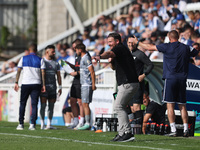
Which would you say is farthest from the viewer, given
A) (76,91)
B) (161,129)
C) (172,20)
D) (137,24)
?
(137,24)

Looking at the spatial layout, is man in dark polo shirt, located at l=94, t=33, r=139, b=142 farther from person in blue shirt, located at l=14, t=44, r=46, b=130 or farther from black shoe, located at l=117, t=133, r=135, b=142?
person in blue shirt, located at l=14, t=44, r=46, b=130

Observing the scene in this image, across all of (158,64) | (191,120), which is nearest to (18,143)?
(191,120)

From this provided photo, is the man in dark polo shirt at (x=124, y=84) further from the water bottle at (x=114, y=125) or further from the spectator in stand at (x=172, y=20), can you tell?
the spectator in stand at (x=172, y=20)

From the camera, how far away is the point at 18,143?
9469 mm

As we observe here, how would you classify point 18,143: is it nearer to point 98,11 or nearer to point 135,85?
point 135,85

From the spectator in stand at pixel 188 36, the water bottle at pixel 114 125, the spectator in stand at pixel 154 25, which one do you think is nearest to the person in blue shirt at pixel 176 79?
the water bottle at pixel 114 125

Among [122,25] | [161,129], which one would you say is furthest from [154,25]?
[161,129]

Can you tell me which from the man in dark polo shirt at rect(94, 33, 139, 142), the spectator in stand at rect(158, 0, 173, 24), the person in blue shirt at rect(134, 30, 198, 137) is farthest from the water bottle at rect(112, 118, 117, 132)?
the spectator in stand at rect(158, 0, 173, 24)

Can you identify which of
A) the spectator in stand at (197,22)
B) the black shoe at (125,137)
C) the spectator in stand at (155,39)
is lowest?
the black shoe at (125,137)

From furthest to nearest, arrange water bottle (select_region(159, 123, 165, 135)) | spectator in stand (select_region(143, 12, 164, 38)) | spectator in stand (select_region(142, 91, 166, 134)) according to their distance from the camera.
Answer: spectator in stand (select_region(143, 12, 164, 38)), spectator in stand (select_region(142, 91, 166, 134)), water bottle (select_region(159, 123, 165, 135))

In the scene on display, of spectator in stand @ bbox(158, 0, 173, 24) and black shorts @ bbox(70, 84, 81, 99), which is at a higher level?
spectator in stand @ bbox(158, 0, 173, 24)

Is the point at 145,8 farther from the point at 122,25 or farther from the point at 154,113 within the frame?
the point at 154,113

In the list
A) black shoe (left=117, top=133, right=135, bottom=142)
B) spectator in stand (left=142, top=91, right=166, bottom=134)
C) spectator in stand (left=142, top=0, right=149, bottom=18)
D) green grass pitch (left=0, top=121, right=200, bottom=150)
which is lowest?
green grass pitch (left=0, top=121, right=200, bottom=150)

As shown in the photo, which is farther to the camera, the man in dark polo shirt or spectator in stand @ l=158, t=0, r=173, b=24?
spectator in stand @ l=158, t=0, r=173, b=24
